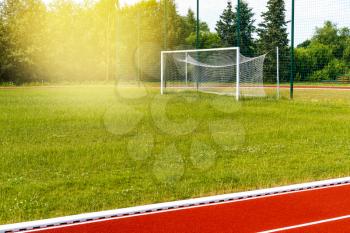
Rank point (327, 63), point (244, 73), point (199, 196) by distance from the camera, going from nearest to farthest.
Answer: point (199, 196) < point (244, 73) < point (327, 63)

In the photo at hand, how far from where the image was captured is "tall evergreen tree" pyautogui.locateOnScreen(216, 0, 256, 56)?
85.8 ft

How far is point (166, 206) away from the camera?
506 centimetres

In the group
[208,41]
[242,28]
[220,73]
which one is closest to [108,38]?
[208,41]

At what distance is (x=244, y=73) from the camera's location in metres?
20.0

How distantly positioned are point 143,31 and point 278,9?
1604cm

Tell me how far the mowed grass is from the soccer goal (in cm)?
563

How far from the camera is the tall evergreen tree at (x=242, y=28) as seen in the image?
2616 centimetres

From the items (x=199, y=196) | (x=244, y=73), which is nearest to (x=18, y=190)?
(x=199, y=196)

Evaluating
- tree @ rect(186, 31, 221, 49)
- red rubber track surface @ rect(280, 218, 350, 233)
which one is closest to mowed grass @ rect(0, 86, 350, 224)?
red rubber track surface @ rect(280, 218, 350, 233)

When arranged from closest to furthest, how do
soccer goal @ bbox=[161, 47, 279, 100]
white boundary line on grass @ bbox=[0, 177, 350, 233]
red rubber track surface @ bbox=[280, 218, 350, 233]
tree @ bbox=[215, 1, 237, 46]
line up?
red rubber track surface @ bbox=[280, 218, 350, 233] < white boundary line on grass @ bbox=[0, 177, 350, 233] < soccer goal @ bbox=[161, 47, 279, 100] < tree @ bbox=[215, 1, 237, 46]

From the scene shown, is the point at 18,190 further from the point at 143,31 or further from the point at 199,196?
the point at 143,31

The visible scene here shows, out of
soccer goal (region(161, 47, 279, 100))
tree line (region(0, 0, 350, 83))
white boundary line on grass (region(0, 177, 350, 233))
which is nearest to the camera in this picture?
white boundary line on grass (region(0, 177, 350, 233))

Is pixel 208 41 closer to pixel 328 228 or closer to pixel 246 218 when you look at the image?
pixel 246 218

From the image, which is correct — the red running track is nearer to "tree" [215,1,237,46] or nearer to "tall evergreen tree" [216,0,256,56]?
"tall evergreen tree" [216,0,256,56]
